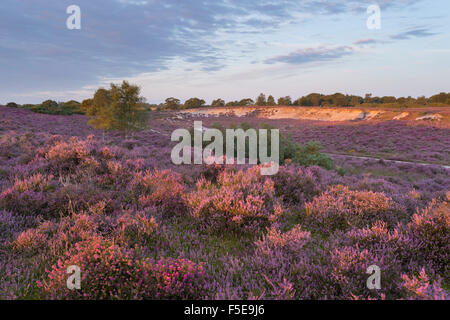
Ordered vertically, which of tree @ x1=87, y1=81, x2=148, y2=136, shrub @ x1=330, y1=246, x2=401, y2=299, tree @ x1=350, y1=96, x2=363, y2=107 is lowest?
shrub @ x1=330, y1=246, x2=401, y2=299

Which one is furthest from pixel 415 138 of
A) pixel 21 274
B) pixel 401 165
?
pixel 21 274

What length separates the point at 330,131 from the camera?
42.4 meters

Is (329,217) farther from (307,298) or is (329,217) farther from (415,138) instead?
(415,138)

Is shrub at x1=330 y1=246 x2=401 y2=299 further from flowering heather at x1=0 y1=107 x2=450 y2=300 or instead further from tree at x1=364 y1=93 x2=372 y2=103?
tree at x1=364 y1=93 x2=372 y2=103

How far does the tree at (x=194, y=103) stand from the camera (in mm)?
123312

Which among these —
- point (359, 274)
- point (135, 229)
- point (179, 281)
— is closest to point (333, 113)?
point (359, 274)

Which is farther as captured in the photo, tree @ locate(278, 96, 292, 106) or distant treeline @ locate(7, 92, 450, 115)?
tree @ locate(278, 96, 292, 106)

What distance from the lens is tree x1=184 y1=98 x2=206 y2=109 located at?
123 metres

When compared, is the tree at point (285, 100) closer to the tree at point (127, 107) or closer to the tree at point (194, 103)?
the tree at point (194, 103)

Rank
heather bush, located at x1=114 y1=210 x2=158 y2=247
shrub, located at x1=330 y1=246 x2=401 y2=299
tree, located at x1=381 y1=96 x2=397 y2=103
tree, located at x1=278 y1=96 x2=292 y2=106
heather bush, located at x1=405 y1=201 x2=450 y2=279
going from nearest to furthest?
shrub, located at x1=330 y1=246 x2=401 y2=299
heather bush, located at x1=405 y1=201 x2=450 y2=279
heather bush, located at x1=114 y1=210 x2=158 y2=247
tree, located at x1=381 y1=96 x2=397 y2=103
tree, located at x1=278 y1=96 x2=292 y2=106

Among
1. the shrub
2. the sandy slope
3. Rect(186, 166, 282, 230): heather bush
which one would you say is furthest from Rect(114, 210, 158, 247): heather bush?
the sandy slope

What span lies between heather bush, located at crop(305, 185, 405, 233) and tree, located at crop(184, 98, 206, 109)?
398 ft

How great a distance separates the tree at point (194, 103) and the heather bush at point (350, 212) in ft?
398
